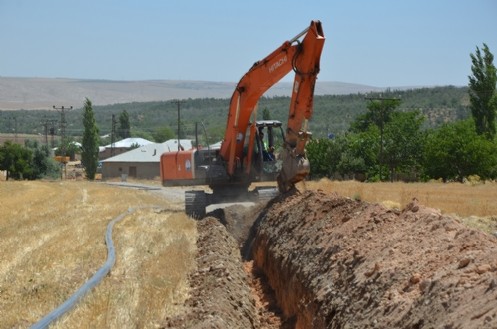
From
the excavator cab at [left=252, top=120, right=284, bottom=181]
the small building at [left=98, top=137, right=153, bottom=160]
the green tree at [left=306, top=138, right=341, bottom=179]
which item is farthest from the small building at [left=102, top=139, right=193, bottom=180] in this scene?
the excavator cab at [left=252, top=120, right=284, bottom=181]

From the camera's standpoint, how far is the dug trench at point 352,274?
761 centimetres

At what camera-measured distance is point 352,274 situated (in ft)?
34.3

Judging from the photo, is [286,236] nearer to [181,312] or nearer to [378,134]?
[181,312]

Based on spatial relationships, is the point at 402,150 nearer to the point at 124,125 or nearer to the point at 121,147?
the point at 121,147

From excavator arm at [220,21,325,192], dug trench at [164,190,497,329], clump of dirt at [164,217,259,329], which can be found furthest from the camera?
excavator arm at [220,21,325,192]

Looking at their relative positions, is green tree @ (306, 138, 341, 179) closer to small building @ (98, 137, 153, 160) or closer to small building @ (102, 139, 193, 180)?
small building @ (102, 139, 193, 180)

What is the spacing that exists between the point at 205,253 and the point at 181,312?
243 inches

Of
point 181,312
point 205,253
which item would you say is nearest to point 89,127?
point 205,253

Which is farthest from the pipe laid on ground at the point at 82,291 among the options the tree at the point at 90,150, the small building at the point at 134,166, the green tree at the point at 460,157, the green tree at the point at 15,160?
the small building at the point at 134,166

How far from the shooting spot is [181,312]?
11180mm

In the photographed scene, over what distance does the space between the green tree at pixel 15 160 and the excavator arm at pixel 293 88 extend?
217ft

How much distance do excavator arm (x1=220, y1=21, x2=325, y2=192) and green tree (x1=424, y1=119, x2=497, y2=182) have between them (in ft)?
128

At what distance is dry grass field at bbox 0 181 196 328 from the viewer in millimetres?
10836

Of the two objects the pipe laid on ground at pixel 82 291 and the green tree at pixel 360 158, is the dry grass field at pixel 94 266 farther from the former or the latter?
the green tree at pixel 360 158
